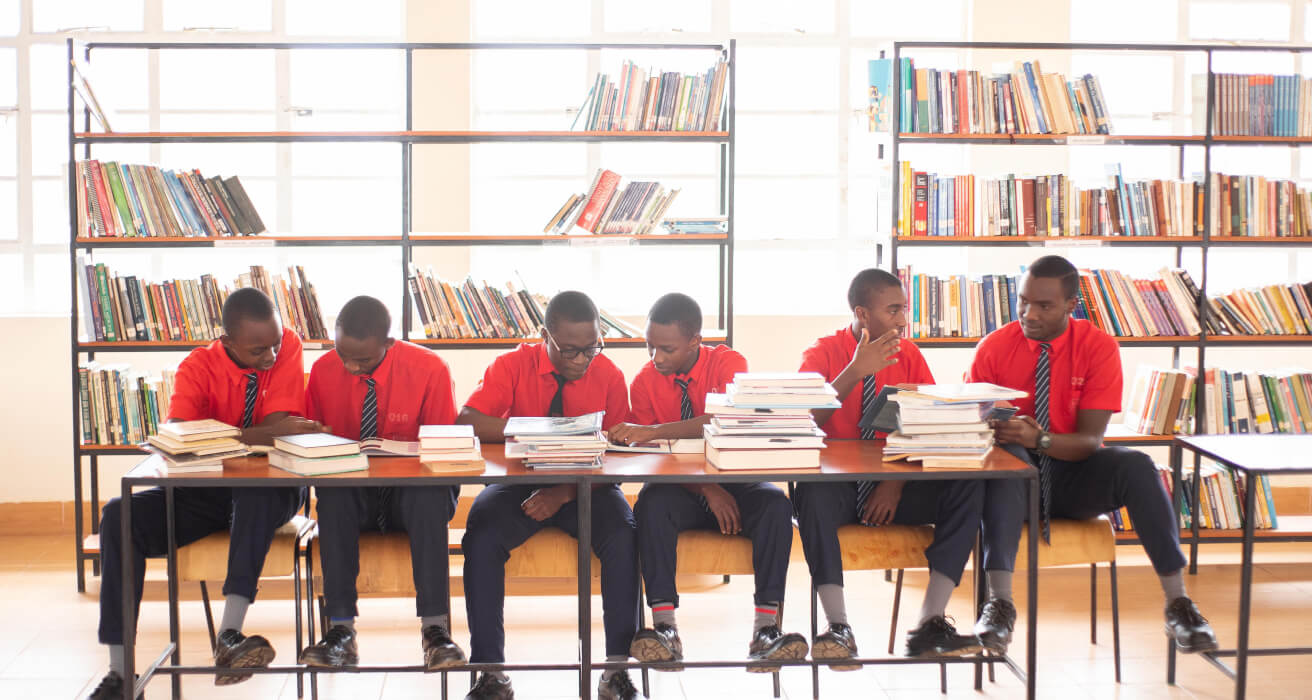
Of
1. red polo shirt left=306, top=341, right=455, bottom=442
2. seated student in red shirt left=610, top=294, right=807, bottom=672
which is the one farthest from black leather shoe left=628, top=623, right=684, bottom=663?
red polo shirt left=306, top=341, right=455, bottom=442

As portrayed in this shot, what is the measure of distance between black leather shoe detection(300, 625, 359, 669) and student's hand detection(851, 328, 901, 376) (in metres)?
1.60

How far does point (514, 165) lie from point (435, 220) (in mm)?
554

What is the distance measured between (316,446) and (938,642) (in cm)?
169

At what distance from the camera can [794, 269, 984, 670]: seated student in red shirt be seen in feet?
9.52

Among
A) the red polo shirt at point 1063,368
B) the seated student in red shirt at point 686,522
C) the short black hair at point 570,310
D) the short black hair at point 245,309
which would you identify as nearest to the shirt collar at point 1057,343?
the red polo shirt at point 1063,368

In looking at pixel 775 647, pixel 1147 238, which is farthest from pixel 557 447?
pixel 1147 238

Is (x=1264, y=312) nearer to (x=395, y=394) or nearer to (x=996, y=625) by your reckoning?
(x=996, y=625)

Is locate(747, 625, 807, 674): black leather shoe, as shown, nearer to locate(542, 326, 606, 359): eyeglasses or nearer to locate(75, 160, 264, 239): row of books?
locate(542, 326, 606, 359): eyeglasses

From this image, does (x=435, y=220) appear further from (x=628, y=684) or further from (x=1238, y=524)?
(x=1238, y=524)

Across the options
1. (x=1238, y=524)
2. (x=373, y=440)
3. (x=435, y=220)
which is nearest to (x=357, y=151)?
(x=435, y=220)

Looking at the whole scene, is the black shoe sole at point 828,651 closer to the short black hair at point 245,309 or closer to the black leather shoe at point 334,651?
the black leather shoe at point 334,651

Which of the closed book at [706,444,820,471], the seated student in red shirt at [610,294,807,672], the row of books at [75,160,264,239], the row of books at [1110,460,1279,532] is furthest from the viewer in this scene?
the row of books at [1110,460,1279,532]

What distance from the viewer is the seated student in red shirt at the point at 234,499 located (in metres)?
2.86

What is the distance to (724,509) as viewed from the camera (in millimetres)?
2947
